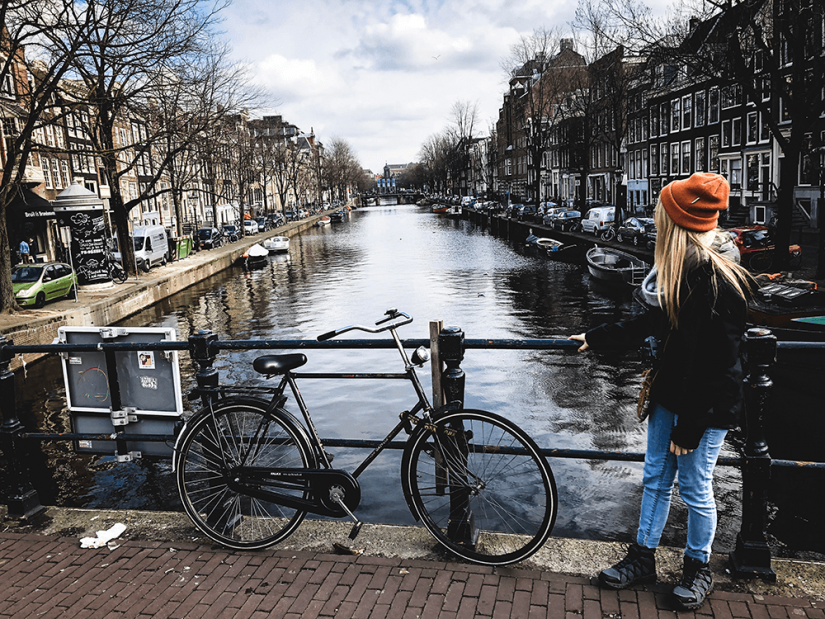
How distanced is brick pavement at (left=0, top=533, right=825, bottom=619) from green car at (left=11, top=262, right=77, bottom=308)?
59.1 feet

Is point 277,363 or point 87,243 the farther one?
point 87,243

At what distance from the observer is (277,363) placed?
3709 millimetres

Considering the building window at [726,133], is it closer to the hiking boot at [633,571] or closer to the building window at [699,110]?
the building window at [699,110]

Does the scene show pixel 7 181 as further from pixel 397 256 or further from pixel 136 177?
pixel 136 177

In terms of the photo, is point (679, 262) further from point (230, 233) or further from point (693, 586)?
point (230, 233)

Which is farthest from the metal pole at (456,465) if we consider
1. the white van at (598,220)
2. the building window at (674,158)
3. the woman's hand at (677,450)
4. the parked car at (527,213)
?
the parked car at (527,213)

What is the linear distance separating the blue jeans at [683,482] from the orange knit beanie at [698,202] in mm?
858

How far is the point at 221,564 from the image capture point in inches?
148

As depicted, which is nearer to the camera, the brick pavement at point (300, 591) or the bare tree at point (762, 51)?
the brick pavement at point (300, 591)

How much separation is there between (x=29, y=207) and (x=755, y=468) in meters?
36.3

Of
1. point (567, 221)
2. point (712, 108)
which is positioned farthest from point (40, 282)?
point (712, 108)

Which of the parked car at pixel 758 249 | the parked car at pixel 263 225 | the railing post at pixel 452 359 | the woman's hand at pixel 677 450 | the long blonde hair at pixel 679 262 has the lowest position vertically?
the parked car at pixel 758 249

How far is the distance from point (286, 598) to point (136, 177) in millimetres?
59661

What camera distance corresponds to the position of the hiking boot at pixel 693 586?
3.09 meters
